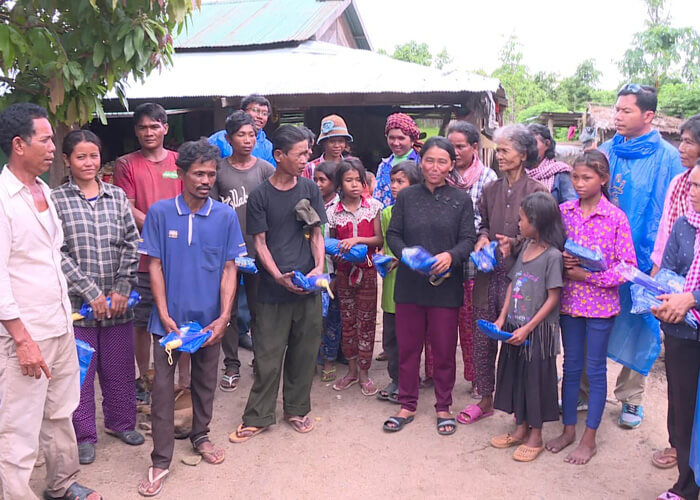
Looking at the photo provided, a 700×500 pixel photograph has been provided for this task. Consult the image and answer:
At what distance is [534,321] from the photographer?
3.58 metres

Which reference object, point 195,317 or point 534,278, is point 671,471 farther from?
point 195,317

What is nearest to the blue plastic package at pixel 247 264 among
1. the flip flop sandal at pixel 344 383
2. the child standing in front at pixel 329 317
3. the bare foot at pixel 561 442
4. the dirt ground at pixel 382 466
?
the child standing in front at pixel 329 317

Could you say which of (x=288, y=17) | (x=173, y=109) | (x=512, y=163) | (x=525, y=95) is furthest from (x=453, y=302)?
(x=525, y=95)

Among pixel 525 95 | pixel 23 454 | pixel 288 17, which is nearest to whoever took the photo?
pixel 23 454

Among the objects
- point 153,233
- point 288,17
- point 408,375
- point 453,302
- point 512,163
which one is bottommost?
point 408,375

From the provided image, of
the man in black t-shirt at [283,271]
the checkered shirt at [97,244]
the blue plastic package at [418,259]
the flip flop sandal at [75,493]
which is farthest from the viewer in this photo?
the man in black t-shirt at [283,271]

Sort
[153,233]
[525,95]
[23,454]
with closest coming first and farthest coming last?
1. [23,454]
2. [153,233]
3. [525,95]

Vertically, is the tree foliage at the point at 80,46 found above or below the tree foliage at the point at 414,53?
below

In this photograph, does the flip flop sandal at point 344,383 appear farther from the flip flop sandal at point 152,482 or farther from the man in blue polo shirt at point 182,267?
the flip flop sandal at point 152,482

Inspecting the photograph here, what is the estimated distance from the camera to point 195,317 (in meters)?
3.44

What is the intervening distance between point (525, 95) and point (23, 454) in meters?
35.9

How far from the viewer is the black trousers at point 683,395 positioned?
3.02m

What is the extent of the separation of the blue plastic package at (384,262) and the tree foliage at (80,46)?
6.27 feet

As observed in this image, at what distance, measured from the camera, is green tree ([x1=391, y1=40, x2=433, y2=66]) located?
32094 mm
